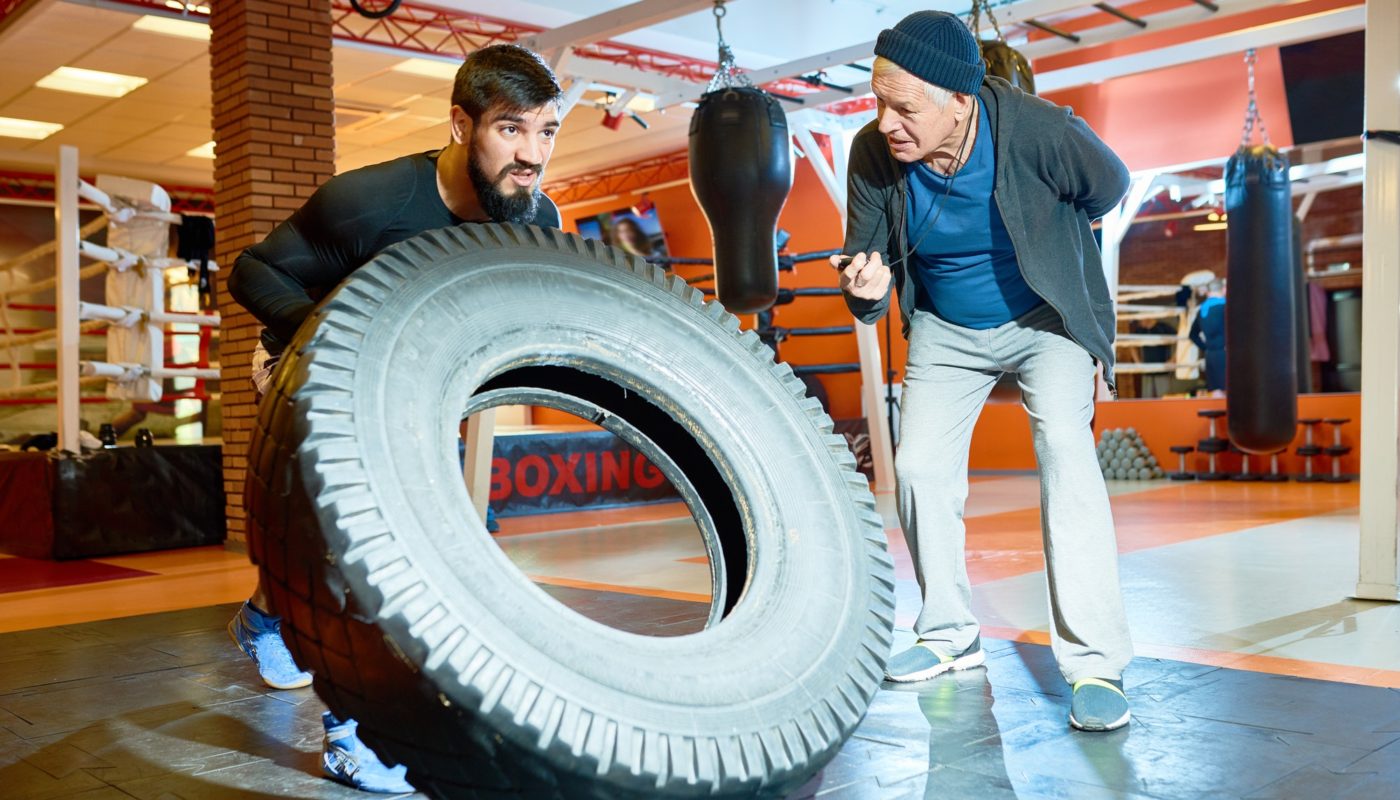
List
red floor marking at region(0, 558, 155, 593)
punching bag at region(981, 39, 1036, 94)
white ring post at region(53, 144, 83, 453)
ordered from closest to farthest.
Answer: punching bag at region(981, 39, 1036, 94) → red floor marking at region(0, 558, 155, 593) → white ring post at region(53, 144, 83, 453)

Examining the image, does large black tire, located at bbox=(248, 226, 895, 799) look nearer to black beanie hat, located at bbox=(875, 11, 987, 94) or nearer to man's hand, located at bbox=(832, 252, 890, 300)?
man's hand, located at bbox=(832, 252, 890, 300)

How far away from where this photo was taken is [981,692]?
96.2 inches

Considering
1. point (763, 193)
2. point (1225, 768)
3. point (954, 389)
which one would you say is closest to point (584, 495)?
point (763, 193)

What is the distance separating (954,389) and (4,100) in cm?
1238

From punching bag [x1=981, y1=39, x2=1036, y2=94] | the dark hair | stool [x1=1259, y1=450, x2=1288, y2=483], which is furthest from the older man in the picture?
stool [x1=1259, y1=450, x2=1288, y2=483]

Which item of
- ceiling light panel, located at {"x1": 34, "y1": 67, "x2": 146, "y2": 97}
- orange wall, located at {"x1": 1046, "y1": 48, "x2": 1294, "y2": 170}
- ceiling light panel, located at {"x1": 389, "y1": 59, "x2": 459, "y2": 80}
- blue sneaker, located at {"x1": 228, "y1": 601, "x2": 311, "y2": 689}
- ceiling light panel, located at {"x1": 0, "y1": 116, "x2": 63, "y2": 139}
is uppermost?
ceiling light panel, located at {"x1": 389, "y1": 59, "x2": 459, "y2": 80}

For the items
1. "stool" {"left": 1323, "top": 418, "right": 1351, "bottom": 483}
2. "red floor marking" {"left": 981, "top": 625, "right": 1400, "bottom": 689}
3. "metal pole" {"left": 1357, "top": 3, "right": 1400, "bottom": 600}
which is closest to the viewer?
"red floor marking" {"left": 981, "top": 625, "right": 1400, "bottom": 689}

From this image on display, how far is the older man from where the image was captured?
2.26 meters

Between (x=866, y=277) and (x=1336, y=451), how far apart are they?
313 inches

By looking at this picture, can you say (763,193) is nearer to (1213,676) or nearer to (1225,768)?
(1213,676)

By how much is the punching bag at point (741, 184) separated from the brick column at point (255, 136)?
7.16 feet

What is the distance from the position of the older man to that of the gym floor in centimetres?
19

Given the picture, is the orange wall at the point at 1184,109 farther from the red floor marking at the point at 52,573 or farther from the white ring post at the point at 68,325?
the red floor marking at the point at 52,573

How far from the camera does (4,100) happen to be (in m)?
11.8
